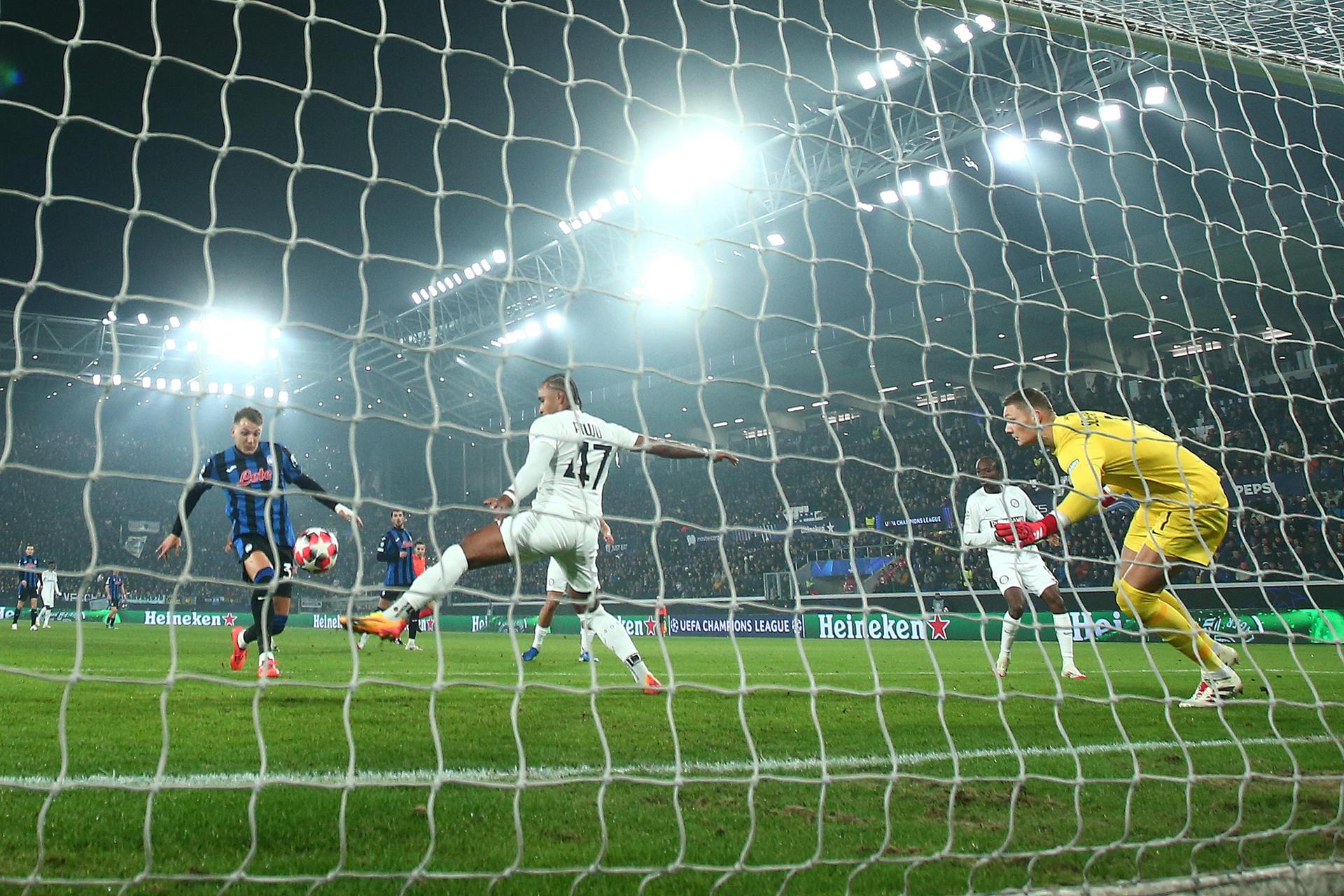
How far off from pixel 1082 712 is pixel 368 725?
4133 mm

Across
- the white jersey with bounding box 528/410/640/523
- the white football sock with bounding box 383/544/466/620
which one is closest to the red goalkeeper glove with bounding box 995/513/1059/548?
the white jersey with bounding box 528/410/640/523

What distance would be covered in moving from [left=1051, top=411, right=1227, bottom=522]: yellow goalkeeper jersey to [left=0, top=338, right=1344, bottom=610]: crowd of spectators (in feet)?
35.3

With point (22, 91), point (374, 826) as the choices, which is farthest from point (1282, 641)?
point (22, 91)

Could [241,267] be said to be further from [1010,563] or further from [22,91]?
[1010,563]

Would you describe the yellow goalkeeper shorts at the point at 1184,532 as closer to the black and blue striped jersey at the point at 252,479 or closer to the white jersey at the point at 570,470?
the white jersey at the point at 570,470

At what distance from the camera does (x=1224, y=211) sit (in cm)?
1972

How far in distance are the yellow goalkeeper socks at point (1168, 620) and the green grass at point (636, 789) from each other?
36 cm

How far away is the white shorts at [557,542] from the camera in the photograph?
15.8 ft

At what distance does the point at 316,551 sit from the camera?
6617mm

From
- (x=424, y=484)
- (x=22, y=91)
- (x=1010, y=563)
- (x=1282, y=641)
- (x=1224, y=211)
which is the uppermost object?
(x=22, y=91)

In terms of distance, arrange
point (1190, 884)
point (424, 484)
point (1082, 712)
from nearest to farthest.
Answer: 1. point (1190, 884)
2. point (1082, 712)
3. point (424, 484)

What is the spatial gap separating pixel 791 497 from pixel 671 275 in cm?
973

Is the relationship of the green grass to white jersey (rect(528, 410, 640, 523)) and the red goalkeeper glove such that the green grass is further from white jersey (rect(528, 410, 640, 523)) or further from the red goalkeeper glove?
white jersey (rect(528, 410, 640, 523))

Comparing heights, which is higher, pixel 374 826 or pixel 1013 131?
pixel 1013 131
